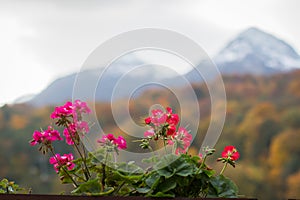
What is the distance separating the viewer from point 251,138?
696 centimetres

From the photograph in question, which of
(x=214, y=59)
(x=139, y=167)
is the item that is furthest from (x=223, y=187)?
(x=214, y=59)

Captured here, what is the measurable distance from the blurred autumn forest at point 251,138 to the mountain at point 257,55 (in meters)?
0.18

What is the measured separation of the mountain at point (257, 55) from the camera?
7078mm

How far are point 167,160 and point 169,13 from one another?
195 inches

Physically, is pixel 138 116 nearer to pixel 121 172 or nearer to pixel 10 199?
pixel 121 172

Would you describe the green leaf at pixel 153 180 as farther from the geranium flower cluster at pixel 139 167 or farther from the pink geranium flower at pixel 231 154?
the pink geranium flower at pixel 231 154

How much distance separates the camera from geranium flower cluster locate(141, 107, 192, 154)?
47.2 inches

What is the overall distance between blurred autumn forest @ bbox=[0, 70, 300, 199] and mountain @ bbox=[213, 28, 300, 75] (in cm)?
18

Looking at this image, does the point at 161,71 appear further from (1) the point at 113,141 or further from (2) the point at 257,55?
(2) the point at 257,55

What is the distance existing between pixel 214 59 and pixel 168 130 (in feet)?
Answer: 17.2

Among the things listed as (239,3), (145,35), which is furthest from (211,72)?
(239,3)

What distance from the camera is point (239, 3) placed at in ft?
21.0

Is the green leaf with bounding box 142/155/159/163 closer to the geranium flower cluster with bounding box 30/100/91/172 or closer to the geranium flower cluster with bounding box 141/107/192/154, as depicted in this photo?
the geranium flower cluster with bounding box 141/107/192/154

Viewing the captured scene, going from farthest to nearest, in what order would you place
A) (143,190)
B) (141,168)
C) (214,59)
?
(214,59) < (141,168) < (143,190)
